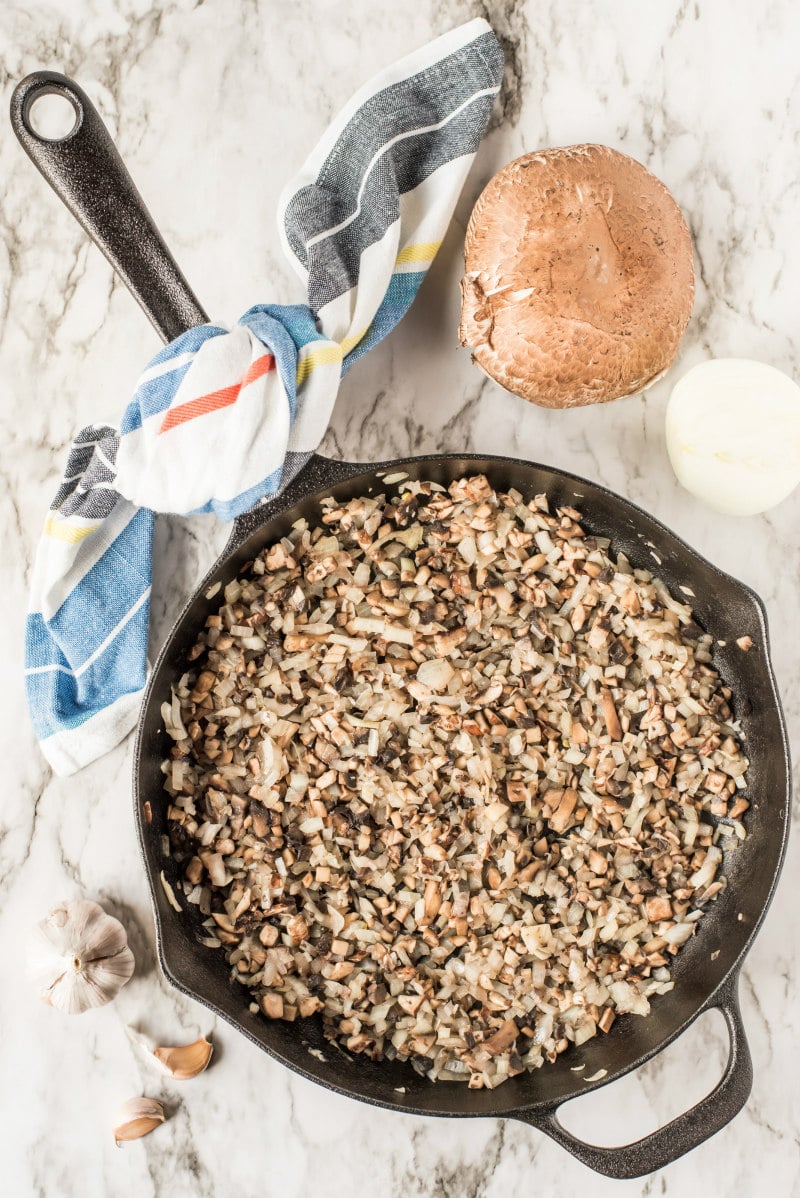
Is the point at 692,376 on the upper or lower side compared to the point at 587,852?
upper

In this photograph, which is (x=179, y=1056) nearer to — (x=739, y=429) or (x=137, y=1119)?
(x=137, y=1119)

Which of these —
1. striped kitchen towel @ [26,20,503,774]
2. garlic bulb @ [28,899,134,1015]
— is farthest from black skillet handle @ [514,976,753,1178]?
striped kitchen towel @ [26,20,503,774]

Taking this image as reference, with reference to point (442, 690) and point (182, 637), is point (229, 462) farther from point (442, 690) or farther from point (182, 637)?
point (442, 690)

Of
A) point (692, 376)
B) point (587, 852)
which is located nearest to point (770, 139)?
point (692, 376)

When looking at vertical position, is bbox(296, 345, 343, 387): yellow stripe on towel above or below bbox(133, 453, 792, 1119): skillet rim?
above

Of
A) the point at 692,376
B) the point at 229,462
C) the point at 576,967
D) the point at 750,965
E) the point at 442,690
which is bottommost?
the point at 750,965

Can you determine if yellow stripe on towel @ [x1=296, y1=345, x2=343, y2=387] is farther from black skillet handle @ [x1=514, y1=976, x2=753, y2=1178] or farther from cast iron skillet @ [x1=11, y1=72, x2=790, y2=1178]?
black skillet handle @ [x1=514, y1=976, x2=753, y2=1178]

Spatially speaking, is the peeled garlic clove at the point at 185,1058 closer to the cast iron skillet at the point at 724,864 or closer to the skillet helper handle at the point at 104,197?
the cast iron skillet at the point at 724,864
